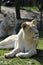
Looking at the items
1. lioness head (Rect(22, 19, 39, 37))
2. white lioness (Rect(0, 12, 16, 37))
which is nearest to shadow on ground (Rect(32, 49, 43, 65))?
lioness head (Rect(22, 19, 39, 37))

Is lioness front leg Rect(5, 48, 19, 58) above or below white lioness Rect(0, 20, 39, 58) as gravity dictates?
below

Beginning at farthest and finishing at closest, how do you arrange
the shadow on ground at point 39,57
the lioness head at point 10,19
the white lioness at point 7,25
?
the white lioness at point 7,25 → the lioness head at point 10,19 → the shadow on ground at point 39,57

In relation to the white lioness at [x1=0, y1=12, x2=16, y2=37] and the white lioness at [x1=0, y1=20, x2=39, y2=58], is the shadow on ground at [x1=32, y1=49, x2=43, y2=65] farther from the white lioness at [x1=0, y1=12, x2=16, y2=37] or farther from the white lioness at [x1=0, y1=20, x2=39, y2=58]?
the white lioness at [x1=0, y1=12, x2=16, y2=37]

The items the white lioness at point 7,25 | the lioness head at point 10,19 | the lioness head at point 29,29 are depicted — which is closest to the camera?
the lioness head at point 29,29

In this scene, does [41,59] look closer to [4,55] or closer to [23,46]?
[23,46]

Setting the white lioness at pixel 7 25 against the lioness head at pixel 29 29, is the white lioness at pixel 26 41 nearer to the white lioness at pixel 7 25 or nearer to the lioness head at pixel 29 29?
the lioness head at pixel 29 29

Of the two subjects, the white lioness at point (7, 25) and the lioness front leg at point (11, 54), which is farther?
the white lioness at point (7, 25)

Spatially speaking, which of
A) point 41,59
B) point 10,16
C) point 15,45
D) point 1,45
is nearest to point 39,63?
point 41,59

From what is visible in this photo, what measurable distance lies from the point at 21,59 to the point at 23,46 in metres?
0.43

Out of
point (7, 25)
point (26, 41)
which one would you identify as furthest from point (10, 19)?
point (26, 41)

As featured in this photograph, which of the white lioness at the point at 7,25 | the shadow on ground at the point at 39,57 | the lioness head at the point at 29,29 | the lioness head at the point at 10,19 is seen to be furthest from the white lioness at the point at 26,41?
the white lioness at the point at 7,25

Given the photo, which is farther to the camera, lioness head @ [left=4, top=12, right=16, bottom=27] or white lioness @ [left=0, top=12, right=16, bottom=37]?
white lioness @ [left=0, top=12, right=16, bottom=37]

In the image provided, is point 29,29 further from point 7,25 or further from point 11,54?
point 7,25

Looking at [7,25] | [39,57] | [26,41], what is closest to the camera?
[26,41]
